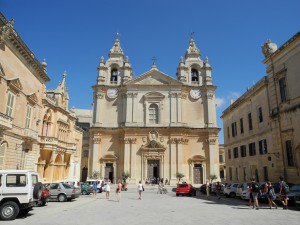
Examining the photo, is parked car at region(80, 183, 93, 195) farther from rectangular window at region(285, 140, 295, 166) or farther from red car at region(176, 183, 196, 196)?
rectangular window at region(285, 140, 295, 166)

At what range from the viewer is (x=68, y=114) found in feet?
108

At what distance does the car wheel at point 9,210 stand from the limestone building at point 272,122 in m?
17.6

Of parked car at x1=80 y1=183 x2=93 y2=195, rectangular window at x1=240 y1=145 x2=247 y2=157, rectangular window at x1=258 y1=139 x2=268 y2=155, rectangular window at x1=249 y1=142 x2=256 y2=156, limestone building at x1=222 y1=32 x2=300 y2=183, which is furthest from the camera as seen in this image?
rectangular window at x1=240 y1=145 x2=247 y2=157

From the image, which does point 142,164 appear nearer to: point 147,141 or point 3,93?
point 147,141

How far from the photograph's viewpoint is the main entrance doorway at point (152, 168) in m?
36.8

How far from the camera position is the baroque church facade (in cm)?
3675

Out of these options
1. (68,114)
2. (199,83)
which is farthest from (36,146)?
(199,83)

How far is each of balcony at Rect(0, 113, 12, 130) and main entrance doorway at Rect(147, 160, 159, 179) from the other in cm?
2340

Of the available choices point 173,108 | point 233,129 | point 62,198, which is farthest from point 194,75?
point 62,198

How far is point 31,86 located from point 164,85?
2235 cm

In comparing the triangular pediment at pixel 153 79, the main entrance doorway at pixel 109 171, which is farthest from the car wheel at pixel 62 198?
the triangular pediment at pixel 153 79

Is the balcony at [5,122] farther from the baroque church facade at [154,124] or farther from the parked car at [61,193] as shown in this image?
the baroque church facade at [154,124]

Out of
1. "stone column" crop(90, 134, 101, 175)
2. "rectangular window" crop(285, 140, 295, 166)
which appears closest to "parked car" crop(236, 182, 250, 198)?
"rectangular window" crop(285, 140, 295, 166)

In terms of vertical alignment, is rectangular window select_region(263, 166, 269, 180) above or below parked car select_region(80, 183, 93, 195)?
above
